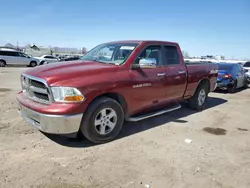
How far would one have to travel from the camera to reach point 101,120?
13.8 ft

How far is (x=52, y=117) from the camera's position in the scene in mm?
3672

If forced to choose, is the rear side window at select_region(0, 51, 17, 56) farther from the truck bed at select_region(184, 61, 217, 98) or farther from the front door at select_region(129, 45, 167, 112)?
the front door at select_region(129, 45, 167, 112)

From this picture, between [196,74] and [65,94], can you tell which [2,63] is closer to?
[196,74]

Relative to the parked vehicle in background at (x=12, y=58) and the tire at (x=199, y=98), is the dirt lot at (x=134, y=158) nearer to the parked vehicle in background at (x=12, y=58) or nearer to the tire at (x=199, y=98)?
the tire at (x=199, y=98)

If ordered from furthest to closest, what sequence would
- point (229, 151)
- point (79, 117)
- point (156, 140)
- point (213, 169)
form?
point (156, 140) < point (229, 151) < point (79, 117) < point (213, 169)

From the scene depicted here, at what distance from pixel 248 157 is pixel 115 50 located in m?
3.36

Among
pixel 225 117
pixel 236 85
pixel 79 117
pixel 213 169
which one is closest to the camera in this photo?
pixel 213 169

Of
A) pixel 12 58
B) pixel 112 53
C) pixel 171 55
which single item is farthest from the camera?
pixel 12 58

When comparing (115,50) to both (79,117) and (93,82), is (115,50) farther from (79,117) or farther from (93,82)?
(79,117)

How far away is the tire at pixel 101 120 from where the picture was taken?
3977 mm

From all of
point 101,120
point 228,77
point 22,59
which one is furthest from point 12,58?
point 101,120

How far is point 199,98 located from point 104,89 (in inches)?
156

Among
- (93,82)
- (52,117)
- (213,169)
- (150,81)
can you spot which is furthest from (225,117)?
(52,117)

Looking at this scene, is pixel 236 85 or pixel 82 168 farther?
pixel 236 85
